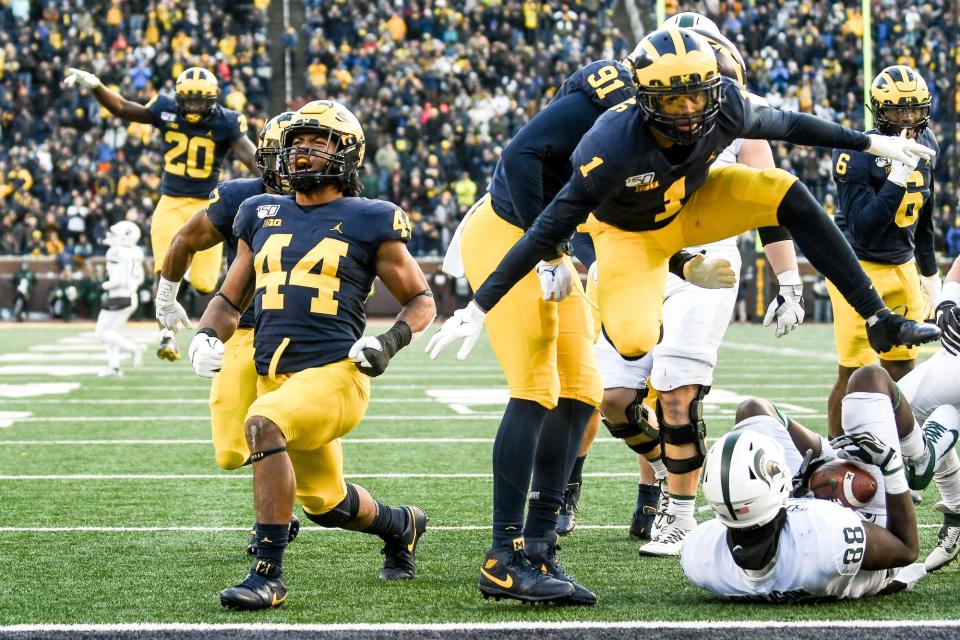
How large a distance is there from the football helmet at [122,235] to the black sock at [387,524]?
29.4 feet

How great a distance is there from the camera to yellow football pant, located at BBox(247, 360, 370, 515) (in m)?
4.14

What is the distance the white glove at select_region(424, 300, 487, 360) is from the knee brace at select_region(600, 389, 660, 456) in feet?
5.47

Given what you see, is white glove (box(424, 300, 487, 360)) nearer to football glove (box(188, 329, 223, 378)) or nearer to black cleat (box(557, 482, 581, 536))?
football glove (box(188, 329, 223, 378))

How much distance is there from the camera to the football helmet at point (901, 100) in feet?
21.2

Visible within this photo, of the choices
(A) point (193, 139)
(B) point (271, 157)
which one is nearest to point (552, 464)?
(B) point (271, 157)

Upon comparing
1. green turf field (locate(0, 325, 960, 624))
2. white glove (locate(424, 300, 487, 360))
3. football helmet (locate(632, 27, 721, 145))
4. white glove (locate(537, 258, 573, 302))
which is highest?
football helmet (locate(632, 27, 721, 145))

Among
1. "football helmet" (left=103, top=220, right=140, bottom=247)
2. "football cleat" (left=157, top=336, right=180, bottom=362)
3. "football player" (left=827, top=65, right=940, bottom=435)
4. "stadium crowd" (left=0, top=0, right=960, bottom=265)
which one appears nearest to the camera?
"football player" (left=827, top=65, right=940, bottom=435)

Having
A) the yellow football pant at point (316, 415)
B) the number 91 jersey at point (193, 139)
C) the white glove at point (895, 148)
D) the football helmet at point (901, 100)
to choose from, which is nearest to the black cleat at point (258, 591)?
the yellow football pant at point (316, 415)

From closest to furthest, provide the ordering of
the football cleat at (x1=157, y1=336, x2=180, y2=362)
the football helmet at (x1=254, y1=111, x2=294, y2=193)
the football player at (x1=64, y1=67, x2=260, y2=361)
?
the football helmet at (x1=254, y1=111, x2=294, y2=193)
the football cleat at (x1=157, y1=336, x2=180, y2=362)
the football player at (x1=64, y1=67, x2=260, y2=361)

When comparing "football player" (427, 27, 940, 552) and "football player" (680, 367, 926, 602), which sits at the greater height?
"football player" (427, 27, 940, 552)

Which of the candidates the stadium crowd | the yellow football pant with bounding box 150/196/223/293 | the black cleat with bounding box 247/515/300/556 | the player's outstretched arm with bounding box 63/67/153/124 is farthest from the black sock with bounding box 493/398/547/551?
the stadium crowd

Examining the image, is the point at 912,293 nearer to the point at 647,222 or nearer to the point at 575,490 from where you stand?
the point at 575,490

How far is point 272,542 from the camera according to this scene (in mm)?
4094

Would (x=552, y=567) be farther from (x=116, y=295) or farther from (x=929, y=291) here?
(x=116, y=295)
